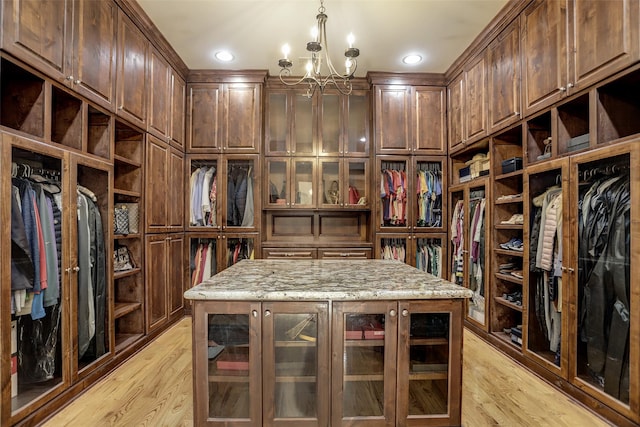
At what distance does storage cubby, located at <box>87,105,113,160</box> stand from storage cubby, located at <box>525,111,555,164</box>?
3241 millimetres

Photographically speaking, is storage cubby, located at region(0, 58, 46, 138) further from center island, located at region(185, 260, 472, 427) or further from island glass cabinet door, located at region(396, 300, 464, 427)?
island glass cabinet door, located at region(396, 300, 464, 427)

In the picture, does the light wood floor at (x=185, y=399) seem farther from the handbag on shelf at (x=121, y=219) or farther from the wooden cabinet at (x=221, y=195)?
the wooden cabinet at (x=221, y=195)

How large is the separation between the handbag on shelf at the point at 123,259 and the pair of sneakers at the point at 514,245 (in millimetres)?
3328

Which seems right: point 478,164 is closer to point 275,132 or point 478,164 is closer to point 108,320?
point 275,132

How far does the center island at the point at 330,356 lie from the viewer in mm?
1516

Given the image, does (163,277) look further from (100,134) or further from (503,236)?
(503,236)

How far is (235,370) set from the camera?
60.5 inches

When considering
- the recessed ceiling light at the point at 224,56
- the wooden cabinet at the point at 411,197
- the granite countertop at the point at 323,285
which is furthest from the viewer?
the wooden cabinet at the point at 411,197

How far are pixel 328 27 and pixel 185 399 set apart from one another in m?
3.14

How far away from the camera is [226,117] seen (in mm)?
3855

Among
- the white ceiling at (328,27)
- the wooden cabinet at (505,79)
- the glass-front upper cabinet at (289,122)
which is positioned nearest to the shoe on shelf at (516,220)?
the wooden cabinet at (505,79)

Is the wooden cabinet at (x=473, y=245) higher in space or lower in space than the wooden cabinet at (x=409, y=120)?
lower

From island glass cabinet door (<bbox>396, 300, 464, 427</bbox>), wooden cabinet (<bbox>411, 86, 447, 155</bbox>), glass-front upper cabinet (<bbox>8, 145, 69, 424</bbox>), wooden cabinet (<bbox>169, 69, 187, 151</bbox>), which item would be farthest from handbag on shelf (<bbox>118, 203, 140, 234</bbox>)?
wooden cabinet (<bbox>411, 86, 447, 155</bbox>)

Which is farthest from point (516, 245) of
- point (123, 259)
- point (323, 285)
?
point (123, 259)
